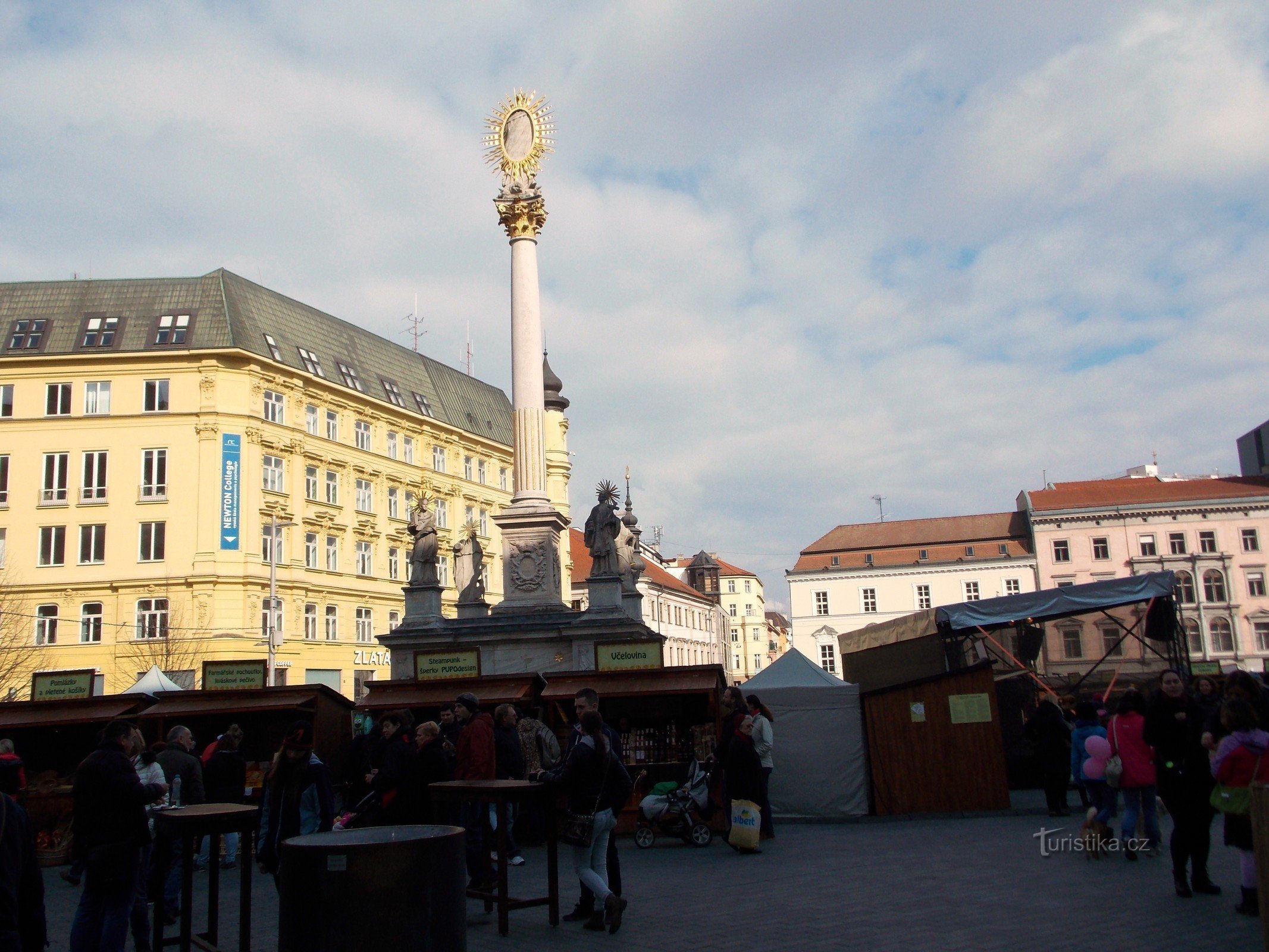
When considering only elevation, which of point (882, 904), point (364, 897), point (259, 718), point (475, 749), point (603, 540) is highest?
point (603, 540)

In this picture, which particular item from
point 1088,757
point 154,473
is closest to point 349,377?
point 154,473

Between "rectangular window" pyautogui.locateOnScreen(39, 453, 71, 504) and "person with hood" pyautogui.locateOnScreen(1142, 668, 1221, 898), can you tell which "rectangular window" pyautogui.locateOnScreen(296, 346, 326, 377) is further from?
"person with hood" pyautogui.locateOnScreen(1142, 668, 1221, 898)

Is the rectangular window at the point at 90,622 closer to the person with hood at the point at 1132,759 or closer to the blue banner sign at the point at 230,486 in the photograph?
the blue banner sign at the point at 230,486

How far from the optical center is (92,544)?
1725 inches

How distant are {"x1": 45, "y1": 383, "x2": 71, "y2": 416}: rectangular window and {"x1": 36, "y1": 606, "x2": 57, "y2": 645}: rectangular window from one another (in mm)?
8276

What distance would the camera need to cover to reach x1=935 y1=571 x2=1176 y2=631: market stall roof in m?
19.7

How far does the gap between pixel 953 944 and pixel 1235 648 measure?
68993 millimetres

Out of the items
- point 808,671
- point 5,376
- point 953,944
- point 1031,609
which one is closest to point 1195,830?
point 953,944

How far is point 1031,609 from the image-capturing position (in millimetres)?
20062

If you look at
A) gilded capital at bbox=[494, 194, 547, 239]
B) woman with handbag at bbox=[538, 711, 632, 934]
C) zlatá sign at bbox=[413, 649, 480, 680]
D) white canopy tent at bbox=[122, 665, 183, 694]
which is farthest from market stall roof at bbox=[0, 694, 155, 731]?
gilded capital at bbox=[494, 194, 547, 239]

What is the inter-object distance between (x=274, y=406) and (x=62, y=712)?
3199 centimetres

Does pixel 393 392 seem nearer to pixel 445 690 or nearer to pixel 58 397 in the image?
pixel 58 397

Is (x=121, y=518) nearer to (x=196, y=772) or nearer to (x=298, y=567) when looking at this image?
(x=298, y=567)

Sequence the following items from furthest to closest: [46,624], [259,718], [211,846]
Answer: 1. [46,624]
2. [259,718]
3. [211,846]
